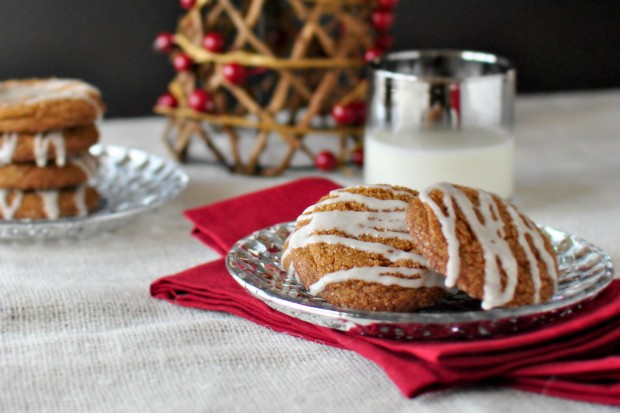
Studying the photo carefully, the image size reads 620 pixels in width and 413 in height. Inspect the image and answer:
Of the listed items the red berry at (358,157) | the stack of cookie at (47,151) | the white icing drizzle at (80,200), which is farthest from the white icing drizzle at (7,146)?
the red berry at (358,157)

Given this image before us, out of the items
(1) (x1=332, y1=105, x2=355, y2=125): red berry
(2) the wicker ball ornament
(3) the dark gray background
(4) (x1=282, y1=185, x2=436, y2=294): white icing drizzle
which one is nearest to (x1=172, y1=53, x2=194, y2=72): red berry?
(2) the wicker ball ornament

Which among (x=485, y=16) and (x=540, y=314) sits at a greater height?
(x=485, y=16)

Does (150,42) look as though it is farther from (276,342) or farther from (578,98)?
(276,342)

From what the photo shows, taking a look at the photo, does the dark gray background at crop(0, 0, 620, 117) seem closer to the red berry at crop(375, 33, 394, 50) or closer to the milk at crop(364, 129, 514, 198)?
the red berry at crop(375, 33, 394, 50)

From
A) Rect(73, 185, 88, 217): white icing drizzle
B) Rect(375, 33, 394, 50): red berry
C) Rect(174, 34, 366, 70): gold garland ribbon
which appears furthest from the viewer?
Rect(375, 33, 394, 50): red berry

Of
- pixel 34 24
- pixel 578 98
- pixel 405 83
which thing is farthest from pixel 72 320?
pixel 578 98

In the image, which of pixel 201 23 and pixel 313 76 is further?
pixel 313 76

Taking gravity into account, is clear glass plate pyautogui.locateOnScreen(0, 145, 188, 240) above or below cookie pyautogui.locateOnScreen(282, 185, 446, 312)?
below

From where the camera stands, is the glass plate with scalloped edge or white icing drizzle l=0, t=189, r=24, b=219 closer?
the glass plate with scalloped edge
